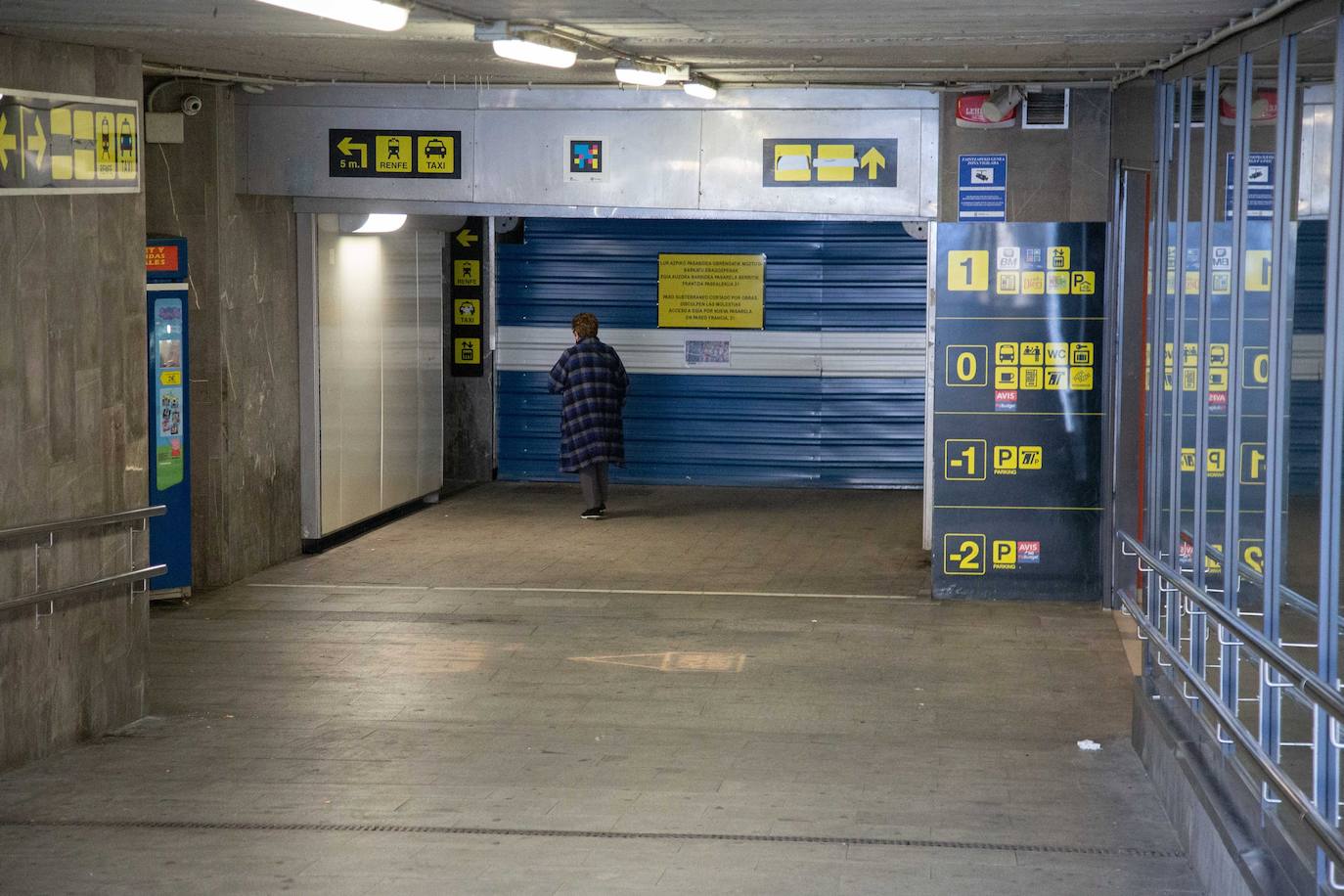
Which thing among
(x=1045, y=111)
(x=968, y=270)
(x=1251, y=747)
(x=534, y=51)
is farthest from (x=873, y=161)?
(x=1251, y=747)

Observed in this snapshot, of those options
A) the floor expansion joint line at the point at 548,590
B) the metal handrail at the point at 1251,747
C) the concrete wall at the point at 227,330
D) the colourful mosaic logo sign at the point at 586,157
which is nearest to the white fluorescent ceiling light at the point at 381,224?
the concrete wall at the point at 227,330

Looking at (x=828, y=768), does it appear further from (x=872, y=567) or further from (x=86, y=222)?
(x=872, y=567)

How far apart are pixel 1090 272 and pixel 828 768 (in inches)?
158

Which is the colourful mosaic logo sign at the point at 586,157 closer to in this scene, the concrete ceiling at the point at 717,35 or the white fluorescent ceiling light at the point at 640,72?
the concrete ceiling at the point at 717,35

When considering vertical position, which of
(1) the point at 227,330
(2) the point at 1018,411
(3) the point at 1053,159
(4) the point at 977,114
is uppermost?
(4) the point at 977,114

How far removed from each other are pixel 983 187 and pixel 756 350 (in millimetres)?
4703

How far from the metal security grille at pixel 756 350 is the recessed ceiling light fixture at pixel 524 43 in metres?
7.16

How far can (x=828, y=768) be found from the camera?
6.40 m

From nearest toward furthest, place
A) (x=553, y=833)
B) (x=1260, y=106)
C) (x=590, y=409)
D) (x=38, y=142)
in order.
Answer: (x=1260, y=106) → (x=553, y=833) → (x=38, y=142) → (x=590, y=409)

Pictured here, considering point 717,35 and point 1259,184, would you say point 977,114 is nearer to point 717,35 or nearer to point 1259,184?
point 717,35

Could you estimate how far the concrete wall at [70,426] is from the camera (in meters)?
6.21

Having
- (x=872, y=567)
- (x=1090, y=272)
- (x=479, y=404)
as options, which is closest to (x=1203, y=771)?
(x=1090, y=272)

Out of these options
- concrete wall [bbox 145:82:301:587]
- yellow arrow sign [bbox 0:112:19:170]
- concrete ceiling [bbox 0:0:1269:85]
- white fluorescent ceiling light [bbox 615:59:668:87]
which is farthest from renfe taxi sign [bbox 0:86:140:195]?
concrete wall [bbox 145:82:301:587]

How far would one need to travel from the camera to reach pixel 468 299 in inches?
558
